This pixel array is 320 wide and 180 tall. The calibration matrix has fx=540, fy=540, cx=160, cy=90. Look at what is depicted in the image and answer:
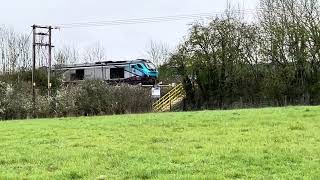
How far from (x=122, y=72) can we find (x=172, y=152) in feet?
156

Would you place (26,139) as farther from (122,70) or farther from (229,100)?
(122,70)

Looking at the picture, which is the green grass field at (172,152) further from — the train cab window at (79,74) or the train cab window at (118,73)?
the train cab window at (79,74)

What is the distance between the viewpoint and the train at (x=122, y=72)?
5791 centimetres

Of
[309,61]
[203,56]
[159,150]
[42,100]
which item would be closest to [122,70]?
[203,56]

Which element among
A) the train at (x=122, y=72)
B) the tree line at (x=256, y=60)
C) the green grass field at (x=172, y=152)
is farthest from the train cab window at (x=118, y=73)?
the green grass field at (x=172, y=152)

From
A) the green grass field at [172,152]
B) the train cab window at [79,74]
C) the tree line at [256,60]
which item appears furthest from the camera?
the train cab window at [79,74]

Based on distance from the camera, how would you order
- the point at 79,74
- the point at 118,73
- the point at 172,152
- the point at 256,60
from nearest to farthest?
1. the point at 172,152
2. the point at 256,60
3. the point at 118,73
4. the point at 79,74

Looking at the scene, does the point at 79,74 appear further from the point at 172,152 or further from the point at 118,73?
the point at 172,152

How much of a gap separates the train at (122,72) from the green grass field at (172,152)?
130 ft

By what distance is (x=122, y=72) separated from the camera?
5897 centimetres

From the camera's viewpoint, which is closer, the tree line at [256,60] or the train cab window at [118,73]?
the tree line at [256,60]

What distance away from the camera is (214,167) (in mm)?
9578

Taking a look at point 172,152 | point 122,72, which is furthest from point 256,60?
point 172,152

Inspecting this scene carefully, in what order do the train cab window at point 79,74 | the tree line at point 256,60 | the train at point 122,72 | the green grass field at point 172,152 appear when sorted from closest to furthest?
the green grass field at point 172,152 → the tree line at point 256,60 → the train at point 122,72 → the train cab window at point 79,74
